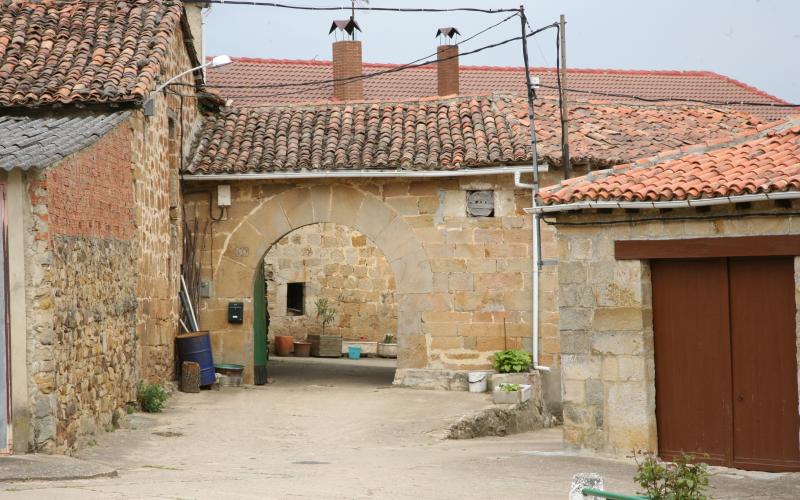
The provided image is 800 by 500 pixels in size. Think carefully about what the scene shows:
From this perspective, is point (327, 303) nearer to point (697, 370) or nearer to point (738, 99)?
point (738, 99)

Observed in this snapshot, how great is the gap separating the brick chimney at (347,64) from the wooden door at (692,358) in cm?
1348

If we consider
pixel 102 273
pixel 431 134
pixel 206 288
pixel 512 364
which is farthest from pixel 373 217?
pixel 102 273

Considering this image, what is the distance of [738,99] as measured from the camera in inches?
1120

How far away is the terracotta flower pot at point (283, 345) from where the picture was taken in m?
25.4

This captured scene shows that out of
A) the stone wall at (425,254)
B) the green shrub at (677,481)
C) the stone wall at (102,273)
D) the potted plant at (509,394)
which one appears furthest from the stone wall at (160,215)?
the green shrub at (677,481)

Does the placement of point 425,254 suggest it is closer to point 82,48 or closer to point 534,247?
point 534,247

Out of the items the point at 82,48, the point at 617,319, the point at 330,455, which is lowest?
the point at 330,455

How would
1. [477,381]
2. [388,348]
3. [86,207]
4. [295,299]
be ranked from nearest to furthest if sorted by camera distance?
[86,207], [477,381], [388,348], [295,299]

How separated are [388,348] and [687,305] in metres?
14.3

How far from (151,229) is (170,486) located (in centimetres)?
653

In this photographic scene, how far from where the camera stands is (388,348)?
25375mm

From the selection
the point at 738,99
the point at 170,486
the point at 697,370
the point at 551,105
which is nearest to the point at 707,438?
the point at 697,370

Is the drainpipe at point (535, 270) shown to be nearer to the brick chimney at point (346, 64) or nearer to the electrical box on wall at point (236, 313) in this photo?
the electrical box on wall at point (236, 313)

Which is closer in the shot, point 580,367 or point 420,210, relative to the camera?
point 580,367
